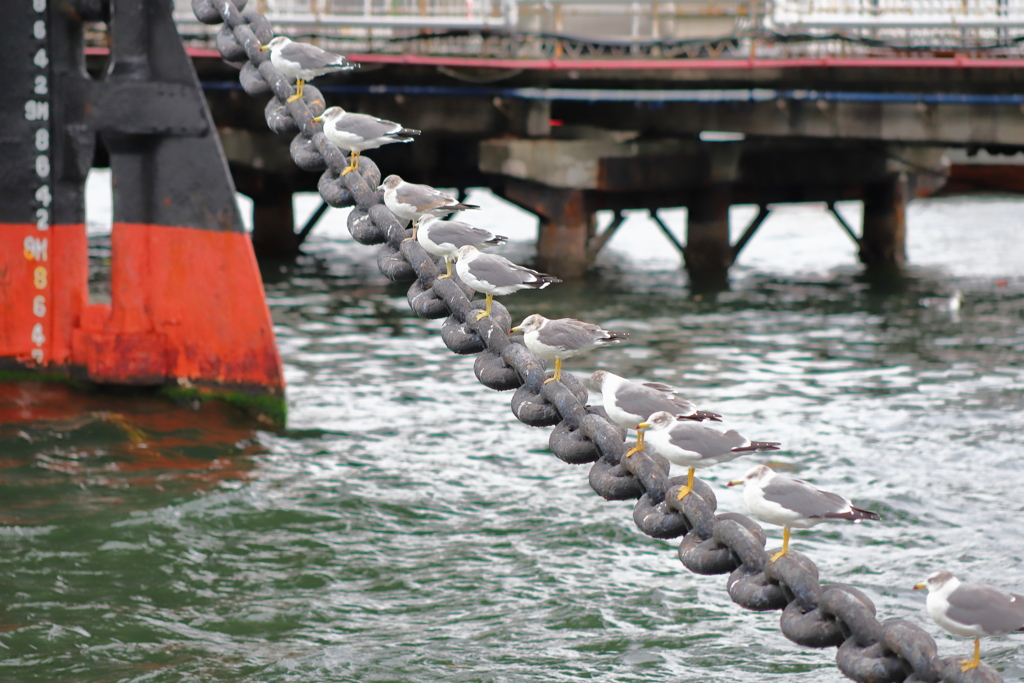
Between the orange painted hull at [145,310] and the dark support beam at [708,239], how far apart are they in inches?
514

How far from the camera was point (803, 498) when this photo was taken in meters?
4.77

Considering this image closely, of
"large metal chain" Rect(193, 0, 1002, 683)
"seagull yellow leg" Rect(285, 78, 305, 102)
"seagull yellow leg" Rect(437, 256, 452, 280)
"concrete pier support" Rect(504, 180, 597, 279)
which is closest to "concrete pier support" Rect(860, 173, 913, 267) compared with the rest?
"concrete pier support" Rect(504, 180, 597, 279)

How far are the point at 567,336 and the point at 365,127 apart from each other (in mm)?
2754

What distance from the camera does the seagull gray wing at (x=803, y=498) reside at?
4.65 meters

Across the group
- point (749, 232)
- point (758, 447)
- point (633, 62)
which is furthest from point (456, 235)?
point (749, 232)

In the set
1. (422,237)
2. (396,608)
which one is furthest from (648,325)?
(422,237)

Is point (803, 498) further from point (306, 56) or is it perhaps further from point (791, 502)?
point (306, 56)

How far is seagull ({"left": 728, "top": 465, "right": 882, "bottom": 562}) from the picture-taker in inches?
183

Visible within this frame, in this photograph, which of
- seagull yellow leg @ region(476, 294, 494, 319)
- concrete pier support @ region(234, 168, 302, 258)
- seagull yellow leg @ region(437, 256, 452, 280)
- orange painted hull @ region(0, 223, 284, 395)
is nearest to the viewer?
seagull yellow leg @ region(476, 294, 494, 319)

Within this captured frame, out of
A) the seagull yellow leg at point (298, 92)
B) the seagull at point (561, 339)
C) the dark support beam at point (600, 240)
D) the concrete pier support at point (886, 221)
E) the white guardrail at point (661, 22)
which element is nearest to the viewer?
the seagull at point (561, 339)

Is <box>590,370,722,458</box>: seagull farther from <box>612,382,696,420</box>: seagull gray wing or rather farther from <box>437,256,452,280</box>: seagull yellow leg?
<box>437,256,452,280</box>: seagull yellow leg

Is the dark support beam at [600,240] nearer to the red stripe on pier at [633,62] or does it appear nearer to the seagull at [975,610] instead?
the red stripe on pier at [633,62]

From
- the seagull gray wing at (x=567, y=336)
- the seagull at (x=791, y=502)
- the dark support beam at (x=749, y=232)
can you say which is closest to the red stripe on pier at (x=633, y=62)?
the dark support beam at (x=749, y=232)

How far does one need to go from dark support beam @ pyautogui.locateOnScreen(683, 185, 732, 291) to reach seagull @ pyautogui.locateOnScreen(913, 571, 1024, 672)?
20.1 metres
